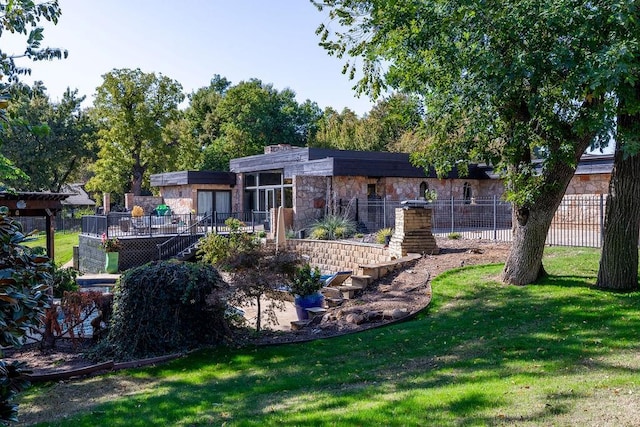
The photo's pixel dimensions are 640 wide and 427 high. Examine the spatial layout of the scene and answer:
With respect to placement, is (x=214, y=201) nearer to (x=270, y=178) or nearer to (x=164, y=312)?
(x=270, y=178)

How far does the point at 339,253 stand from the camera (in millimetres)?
15953

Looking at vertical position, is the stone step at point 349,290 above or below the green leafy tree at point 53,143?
below

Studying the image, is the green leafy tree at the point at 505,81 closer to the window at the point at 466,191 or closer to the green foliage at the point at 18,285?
the green foliage at the point at 18,285

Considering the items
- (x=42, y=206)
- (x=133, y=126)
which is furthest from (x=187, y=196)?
(x=42, y=206)

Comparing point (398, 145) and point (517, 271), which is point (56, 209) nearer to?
point (517, 271)

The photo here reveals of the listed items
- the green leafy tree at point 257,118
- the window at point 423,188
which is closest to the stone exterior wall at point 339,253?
the window at point 423,188

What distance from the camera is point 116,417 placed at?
5.18 meters

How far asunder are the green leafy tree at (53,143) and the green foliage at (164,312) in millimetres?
30583

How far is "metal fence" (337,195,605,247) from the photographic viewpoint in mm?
15852

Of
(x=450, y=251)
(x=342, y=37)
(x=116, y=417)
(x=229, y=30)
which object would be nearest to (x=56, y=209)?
(x=229, y=30)

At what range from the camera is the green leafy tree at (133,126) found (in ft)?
118

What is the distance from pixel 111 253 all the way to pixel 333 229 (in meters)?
7.88

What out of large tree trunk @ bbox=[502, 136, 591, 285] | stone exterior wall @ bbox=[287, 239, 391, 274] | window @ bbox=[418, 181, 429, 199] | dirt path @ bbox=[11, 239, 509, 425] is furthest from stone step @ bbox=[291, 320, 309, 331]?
window @ bbox=[418, 181, 429, 199]

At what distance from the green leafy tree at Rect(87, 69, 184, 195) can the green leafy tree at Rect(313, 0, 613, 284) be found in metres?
29.2
